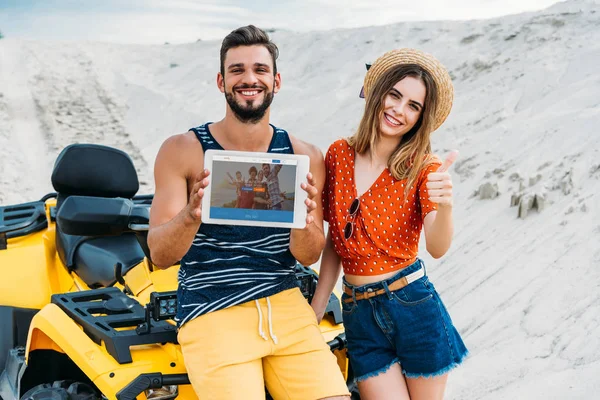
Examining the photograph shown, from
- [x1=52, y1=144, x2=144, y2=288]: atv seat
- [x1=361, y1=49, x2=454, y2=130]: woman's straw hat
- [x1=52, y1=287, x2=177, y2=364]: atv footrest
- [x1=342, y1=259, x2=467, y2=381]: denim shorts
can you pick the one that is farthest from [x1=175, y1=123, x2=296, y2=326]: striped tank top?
[x1=52, y1=144, x2=144, y2=288]: atv seat

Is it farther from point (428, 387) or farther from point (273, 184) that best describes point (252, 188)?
point (428, 387)

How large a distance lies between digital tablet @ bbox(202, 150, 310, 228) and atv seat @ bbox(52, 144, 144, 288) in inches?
53.0

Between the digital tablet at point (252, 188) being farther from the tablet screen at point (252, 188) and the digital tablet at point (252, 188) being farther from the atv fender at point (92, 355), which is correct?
→ the atv fender at point (92, 355)

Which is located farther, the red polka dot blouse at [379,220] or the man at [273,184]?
the red polka dot blouse at [379,220]

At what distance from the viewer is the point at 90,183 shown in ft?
12.1

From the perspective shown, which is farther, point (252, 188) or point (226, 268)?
point (226, 268)

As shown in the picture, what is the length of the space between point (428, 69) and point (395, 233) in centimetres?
63

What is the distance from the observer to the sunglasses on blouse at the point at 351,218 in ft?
8.89

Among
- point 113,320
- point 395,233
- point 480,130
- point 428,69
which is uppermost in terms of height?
point 428,69

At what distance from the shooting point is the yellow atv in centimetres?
248

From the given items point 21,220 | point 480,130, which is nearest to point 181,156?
point 21,220

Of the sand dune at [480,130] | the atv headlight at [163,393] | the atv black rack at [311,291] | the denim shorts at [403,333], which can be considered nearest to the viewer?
the atv headlight at [163,393]

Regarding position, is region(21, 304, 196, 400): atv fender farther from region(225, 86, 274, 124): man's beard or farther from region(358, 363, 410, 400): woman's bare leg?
region(225, 86, 274, 124): man's beard

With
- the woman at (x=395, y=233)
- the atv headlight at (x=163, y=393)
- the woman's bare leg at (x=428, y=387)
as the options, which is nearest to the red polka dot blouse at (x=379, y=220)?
the woman at (x=395, y=233)
